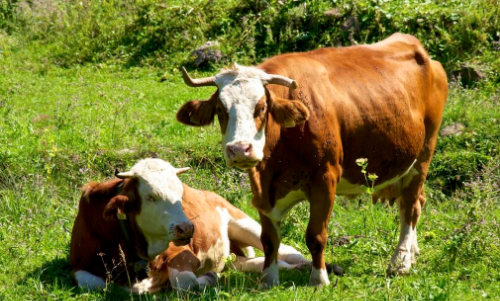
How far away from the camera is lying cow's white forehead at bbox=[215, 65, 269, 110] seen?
280 inches

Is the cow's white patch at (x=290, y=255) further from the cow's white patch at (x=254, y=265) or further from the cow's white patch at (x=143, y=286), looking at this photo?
the cow's white patch at (x=143, y=286)

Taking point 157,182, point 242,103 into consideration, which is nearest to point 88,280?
point 157,182

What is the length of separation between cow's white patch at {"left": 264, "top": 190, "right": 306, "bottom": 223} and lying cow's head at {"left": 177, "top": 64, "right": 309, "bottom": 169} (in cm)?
82

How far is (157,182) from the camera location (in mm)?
7957

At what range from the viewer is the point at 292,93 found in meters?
7.76

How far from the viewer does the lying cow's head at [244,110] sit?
687cm

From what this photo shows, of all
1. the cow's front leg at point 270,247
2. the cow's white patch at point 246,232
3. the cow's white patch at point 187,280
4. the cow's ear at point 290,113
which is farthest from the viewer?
the cow's white patch at point 246,232

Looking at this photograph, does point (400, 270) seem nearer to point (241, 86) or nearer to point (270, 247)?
point (270, 247)

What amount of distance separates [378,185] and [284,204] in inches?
47.2

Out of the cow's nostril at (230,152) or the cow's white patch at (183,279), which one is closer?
the cow's nostril at (230,152)

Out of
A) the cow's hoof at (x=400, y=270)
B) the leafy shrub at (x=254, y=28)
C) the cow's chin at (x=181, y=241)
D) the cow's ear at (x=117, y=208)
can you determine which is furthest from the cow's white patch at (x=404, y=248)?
the leafy shrub at (x=254, y=28)

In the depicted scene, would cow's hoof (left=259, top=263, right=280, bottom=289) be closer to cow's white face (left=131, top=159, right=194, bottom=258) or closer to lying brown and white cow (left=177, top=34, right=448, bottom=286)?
lying brown and white cow (left=177, top=34, right=448, bottom=286)

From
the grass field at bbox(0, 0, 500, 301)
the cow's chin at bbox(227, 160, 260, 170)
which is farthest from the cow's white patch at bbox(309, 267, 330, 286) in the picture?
the cow's chin at bbox(227, 160, 260, 170)

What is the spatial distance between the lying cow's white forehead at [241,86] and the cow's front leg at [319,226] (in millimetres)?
1100
